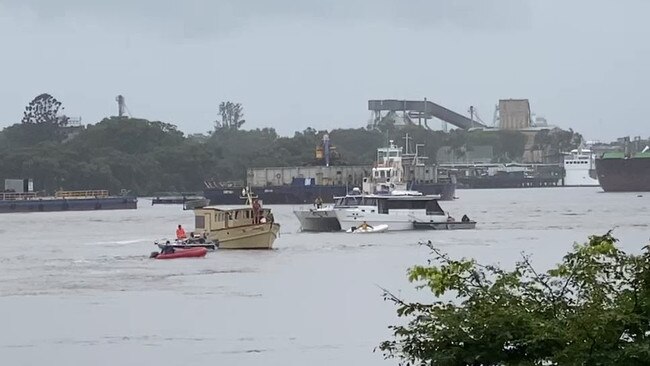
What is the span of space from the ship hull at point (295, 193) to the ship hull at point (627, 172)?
95.1ft

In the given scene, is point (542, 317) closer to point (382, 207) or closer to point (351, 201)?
point (382, 207)

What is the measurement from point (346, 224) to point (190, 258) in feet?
80.7

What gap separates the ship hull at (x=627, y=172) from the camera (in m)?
189

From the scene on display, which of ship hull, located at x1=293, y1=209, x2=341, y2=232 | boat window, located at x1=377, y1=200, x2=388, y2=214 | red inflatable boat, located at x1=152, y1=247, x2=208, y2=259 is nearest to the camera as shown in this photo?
red inflatable boat, located at x1=152, y1=247, x2=208, y2=259

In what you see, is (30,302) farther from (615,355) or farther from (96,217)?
(96,217)

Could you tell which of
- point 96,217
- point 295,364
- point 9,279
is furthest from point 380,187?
point 295,364

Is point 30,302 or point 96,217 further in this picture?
point 96,217

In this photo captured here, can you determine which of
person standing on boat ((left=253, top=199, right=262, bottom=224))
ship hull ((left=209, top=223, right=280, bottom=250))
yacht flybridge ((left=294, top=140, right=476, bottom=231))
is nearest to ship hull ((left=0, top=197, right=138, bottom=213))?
yacht flybridge ((left=294, top=140, right=476, bottom=231))

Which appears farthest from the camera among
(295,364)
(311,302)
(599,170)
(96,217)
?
(599,170)

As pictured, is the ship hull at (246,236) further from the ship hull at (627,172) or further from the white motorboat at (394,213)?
the ship hull at (627,172)

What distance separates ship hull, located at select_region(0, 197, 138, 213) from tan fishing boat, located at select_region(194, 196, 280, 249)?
268ft

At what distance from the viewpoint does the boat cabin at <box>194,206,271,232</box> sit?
207 feet

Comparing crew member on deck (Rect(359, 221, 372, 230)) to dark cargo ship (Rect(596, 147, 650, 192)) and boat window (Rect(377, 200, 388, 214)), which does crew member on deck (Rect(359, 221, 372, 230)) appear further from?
dark cargo ship (Rect(596, 147, 650, 192))

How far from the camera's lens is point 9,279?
52.2 metres
